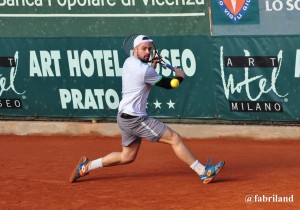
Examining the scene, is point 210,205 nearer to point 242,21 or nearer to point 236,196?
point 236,196

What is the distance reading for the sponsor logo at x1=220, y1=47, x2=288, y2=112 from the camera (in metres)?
13.4

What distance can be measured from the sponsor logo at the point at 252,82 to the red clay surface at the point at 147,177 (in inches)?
21.2

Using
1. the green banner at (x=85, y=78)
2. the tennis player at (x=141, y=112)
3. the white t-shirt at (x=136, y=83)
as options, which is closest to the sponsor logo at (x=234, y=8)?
the green banner at (x=85, y=78)

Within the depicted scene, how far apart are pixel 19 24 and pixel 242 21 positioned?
375 cm

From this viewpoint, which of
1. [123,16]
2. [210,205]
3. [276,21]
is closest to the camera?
[210,205]

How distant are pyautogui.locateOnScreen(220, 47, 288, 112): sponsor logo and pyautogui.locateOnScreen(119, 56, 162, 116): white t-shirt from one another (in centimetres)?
344

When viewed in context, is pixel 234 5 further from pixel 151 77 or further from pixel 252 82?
pixel 151 77

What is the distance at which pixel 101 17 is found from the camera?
14.4m

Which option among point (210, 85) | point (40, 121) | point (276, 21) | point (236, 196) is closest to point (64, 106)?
point (40, 121)

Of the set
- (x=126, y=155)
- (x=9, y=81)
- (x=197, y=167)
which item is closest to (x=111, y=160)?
(x=126, y=155)

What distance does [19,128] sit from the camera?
15133 mm

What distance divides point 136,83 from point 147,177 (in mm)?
1533

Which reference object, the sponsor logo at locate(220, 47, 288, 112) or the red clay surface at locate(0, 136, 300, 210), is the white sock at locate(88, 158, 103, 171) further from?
the sponsor logo at locate(220, 47, 288, 112)

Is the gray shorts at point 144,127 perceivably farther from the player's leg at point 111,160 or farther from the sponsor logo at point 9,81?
the sponsor logo at point 9,81
